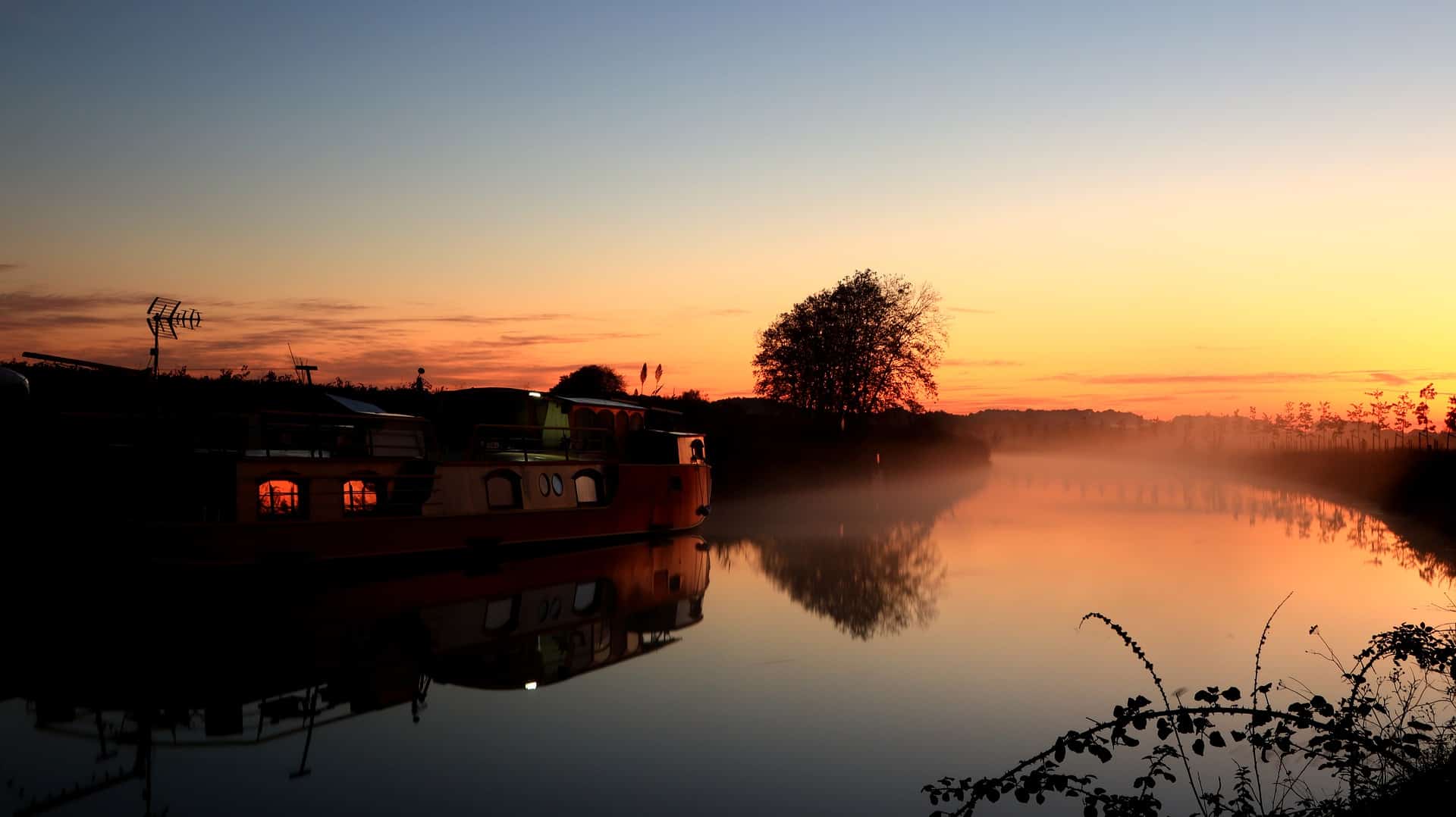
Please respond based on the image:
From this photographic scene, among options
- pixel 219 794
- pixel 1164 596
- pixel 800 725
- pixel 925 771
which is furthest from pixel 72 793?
pixel 1164 596

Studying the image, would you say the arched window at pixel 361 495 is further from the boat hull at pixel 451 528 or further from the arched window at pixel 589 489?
the arched window at pixel 589 489

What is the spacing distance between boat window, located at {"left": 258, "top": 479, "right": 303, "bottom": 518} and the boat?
0.04 metres

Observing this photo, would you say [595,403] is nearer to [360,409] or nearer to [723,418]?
[360,409]

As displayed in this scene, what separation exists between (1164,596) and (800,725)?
14.0 meters

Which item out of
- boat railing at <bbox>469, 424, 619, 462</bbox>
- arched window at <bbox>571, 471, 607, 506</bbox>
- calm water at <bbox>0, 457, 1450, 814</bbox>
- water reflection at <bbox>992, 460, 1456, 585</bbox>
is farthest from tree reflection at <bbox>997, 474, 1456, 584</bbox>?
boat railing at <bbox>469, 424, 619, 462</bbox>

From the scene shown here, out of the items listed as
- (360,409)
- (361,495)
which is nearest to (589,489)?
(360,409)

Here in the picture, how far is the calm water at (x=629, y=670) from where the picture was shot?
10.4 metres

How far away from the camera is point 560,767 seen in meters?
10.8

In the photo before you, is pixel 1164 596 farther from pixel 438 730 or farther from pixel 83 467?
pixel 83 467

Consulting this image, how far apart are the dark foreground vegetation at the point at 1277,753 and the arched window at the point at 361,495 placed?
18074 millimetres

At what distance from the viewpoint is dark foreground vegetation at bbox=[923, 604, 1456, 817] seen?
586 cm

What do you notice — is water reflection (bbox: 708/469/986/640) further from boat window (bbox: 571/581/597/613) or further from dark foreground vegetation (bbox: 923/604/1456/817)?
dark foreground vegetation (bbox: 923/604/1456/817)

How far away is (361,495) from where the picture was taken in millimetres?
24641

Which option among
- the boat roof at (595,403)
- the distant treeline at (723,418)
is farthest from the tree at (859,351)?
the boat roof at (595,403)
